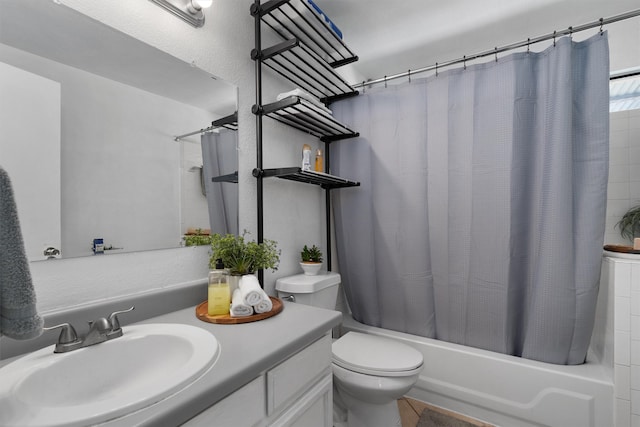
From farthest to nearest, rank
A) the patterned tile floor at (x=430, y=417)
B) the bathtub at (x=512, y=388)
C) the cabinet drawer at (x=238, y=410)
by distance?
the patterned tile floor at (x=430, y=417) < the bathtub at (x=512, y=388) < the cabinet drawer at (x=238, y=410)

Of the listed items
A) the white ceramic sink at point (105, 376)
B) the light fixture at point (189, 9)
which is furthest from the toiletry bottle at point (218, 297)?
the light fixture at point (189, 9)

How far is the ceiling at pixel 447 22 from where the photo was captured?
162 centimetres

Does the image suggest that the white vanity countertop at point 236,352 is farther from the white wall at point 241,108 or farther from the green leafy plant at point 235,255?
the white wall at point 241,108

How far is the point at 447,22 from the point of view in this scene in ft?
5.83

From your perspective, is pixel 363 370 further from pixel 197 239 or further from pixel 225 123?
pixel 225 123

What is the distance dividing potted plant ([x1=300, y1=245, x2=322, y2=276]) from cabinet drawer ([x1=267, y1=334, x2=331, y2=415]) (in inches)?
25.1

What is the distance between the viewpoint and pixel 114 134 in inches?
36.7

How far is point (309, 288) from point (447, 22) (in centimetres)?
177

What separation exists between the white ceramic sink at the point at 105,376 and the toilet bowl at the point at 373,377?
806 mm

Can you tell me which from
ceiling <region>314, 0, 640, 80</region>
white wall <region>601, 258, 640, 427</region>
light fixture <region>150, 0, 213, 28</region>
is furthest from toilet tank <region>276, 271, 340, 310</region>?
ceiling <region>314, 0, 640, 80</region>

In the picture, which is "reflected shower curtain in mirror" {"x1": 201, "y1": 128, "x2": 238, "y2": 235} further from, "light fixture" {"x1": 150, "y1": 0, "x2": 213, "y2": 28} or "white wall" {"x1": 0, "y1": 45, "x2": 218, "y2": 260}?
"light fixture" {"x1": 150, "y1": 0, "x2": 213, "y2": 28}

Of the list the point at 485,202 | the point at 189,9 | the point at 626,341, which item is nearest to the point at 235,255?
the point at 189,9

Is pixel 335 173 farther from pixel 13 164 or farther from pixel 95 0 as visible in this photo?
pixel 13 164

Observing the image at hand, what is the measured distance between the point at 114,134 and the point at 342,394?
1473 mm
